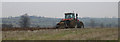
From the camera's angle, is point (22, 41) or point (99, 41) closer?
point (99, 41)

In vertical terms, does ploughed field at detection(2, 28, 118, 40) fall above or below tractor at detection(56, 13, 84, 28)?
below

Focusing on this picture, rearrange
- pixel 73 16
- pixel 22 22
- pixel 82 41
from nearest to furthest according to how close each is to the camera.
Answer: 1. pixel 82 41
2. pixel 73 16
3. pixel 22 22

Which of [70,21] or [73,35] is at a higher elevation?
[70,21]

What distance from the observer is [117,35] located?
52.9 ft

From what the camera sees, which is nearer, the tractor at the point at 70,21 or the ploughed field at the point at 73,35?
the ploughed field at the point at 73,35

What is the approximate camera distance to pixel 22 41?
1545 centimetres

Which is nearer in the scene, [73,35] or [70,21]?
[73,35]

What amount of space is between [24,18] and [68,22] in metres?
45.2

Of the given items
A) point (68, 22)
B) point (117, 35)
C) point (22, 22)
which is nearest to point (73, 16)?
point (68, 22)

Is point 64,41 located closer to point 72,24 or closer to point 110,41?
point 110,41

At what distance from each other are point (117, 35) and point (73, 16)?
1468 centimetres

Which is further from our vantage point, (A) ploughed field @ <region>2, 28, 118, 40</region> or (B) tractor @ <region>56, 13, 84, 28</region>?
(B) tractor @ <region>56, 13, 84, 28</region>

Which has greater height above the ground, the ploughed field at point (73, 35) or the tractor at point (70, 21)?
the tractor at point (70, 21)

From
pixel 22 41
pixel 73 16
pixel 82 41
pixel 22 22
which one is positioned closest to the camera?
pixel 82 41
